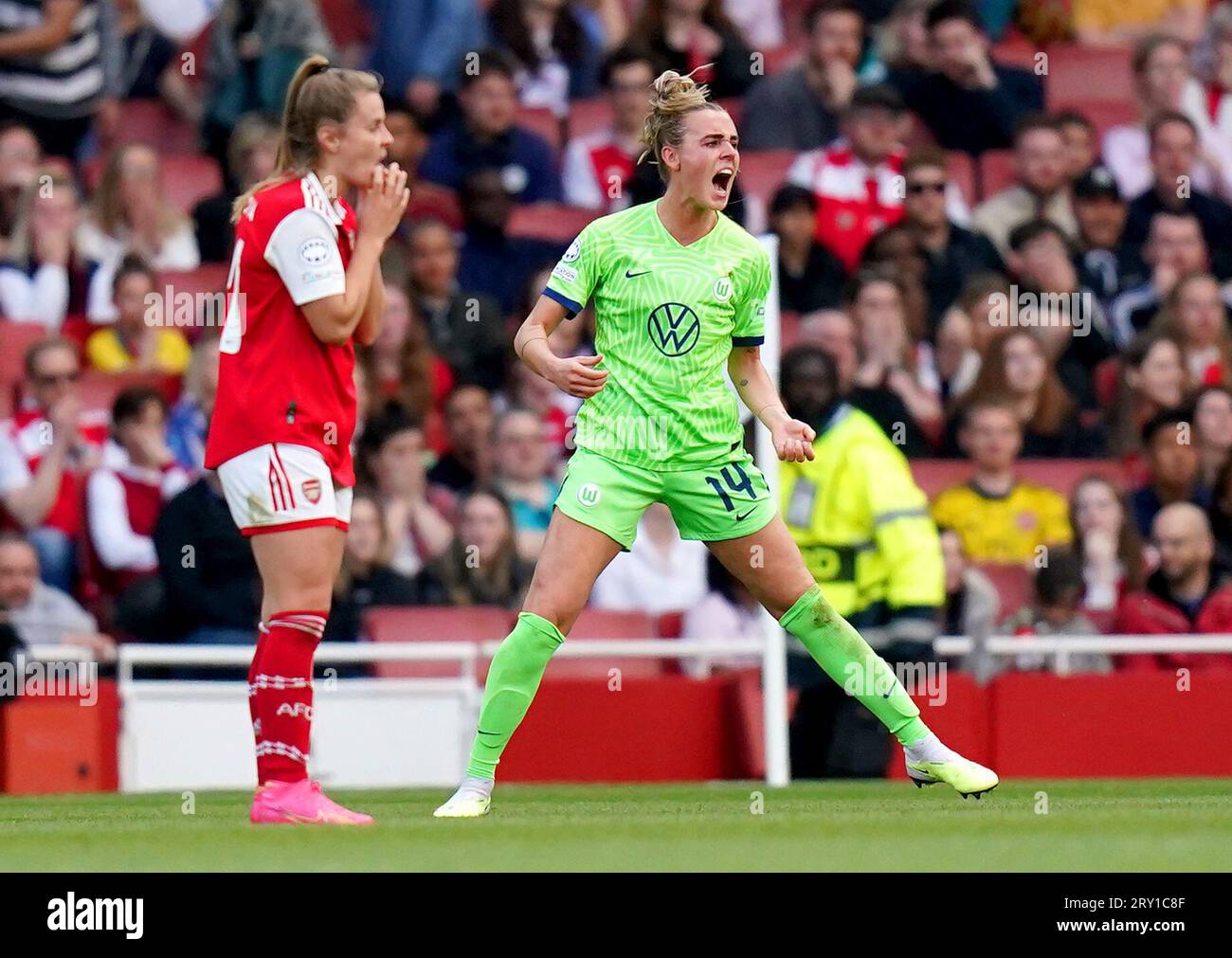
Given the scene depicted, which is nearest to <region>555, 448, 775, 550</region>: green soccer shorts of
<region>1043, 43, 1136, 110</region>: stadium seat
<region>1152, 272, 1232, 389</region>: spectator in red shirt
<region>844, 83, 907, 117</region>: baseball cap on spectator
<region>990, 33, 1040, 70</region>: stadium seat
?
<region>844, 83, 907, 117</region>: baseball cap on spectator

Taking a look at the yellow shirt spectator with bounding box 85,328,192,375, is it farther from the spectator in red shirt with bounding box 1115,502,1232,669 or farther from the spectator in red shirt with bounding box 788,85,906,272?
the spectator in red shirt with bounding box 1115,502,1232,669

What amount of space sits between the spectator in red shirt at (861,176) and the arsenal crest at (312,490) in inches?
265

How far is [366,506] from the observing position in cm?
1162

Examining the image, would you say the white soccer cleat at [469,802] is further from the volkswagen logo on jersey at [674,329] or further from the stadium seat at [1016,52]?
the stadium seat at [1016,52]

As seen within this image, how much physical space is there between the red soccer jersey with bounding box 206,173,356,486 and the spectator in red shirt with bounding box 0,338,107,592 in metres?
4.65

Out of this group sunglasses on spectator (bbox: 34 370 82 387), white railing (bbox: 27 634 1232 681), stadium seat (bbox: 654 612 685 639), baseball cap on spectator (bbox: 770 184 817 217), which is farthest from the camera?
baseball cap on spectator (bbox: 770 184 817 217)

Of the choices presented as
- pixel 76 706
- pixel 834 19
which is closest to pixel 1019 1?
pixel 834 19

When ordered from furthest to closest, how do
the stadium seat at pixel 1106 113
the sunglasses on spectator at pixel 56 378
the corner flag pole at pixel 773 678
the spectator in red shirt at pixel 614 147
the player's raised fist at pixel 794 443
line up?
the stadium seat at pixel 1106 113 → the spectator in red shirt at pixel 614 147 → the sunglasses on spectator at pixel 56 378 → the corner flag pole at pixel 773 678 → the player's raised fist at pixel 794 443

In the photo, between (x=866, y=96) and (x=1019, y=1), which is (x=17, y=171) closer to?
(x=866, y=96)

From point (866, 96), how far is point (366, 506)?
3.86 metres

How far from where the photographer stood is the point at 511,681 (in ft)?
23.9

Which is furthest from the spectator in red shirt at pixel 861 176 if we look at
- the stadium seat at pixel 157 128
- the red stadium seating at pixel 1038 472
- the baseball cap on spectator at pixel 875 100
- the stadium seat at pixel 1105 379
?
the stadium seat at pixel 157 128

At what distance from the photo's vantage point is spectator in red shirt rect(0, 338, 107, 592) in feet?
38.0

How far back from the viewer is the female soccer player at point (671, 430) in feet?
23.8
